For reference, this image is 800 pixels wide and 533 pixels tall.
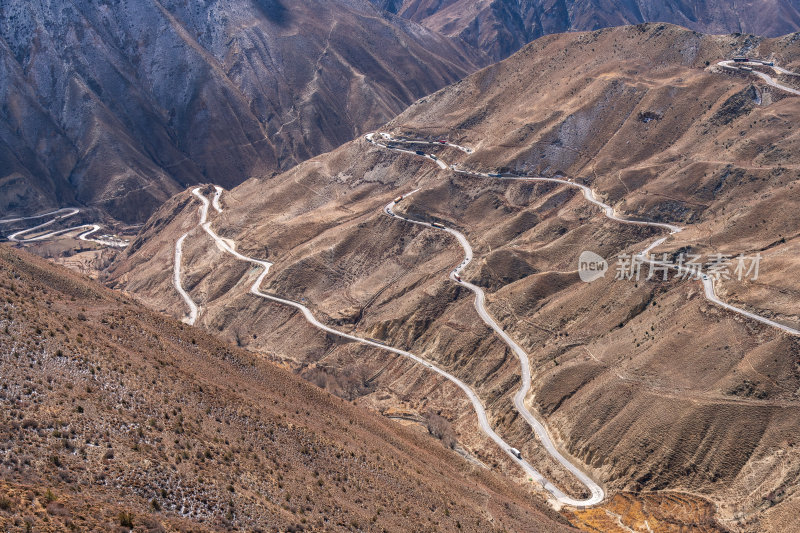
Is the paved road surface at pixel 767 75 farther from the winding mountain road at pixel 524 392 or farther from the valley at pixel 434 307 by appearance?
the winding mountain road at pixel 524 392

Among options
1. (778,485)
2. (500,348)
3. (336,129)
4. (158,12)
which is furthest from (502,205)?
(158,12)

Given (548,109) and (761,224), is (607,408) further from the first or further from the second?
(548,109)

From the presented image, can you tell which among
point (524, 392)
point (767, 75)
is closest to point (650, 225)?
point (524, 392)

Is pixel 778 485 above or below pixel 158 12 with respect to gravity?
below

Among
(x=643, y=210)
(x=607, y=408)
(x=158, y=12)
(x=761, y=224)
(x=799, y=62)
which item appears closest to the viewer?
(x=607, y=408)

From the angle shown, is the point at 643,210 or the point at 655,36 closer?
the point at 643,210

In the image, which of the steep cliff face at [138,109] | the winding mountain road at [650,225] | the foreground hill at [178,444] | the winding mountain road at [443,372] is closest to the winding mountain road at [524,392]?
the winding mountain road at [443,372]

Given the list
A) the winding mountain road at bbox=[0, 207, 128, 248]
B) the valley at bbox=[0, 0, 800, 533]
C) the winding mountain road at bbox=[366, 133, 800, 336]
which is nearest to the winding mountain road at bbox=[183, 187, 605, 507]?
the valley at bbox=[0, 0, 800, 533]
